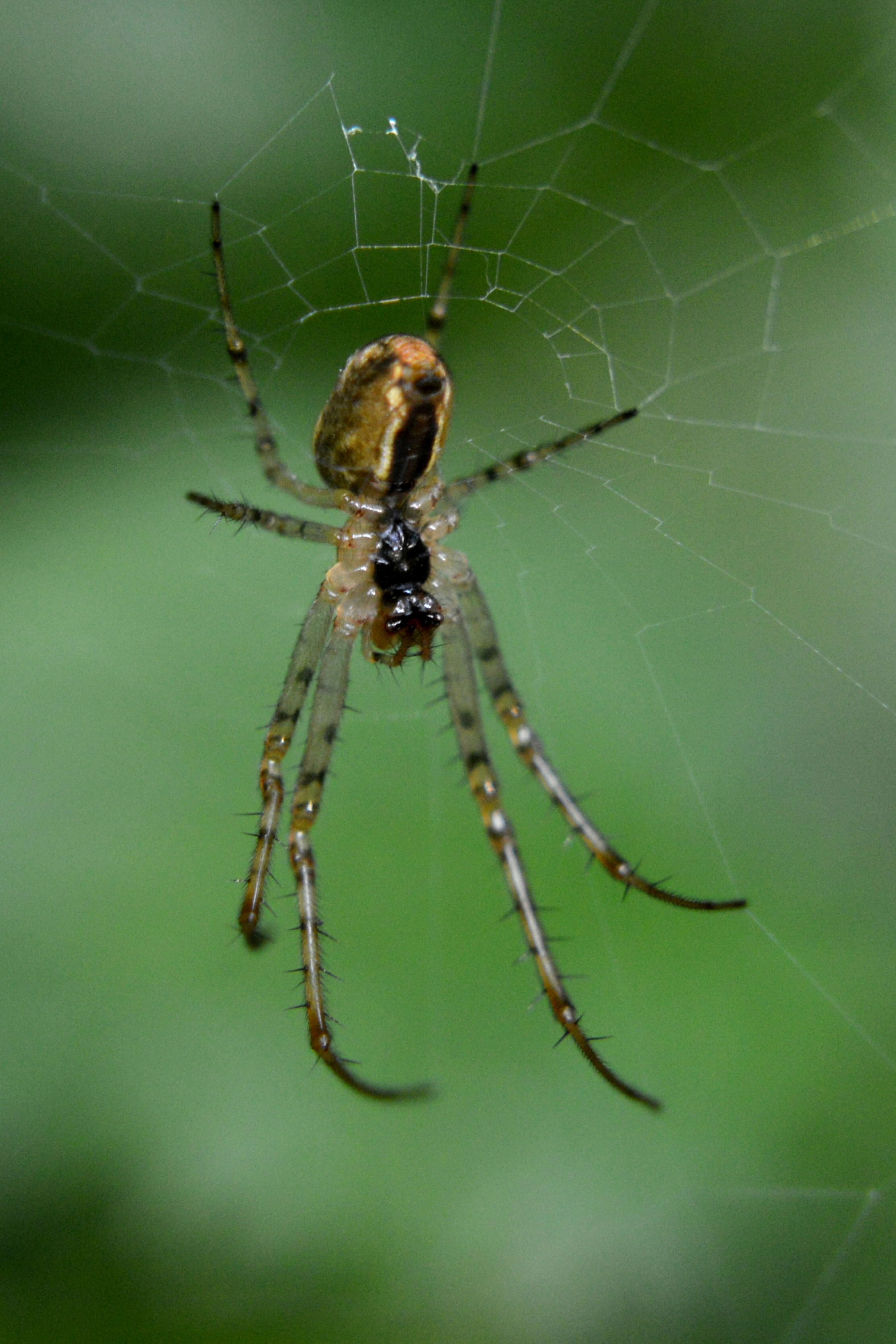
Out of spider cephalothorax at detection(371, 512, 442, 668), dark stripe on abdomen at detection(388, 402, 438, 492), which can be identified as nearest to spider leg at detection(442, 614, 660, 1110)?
spider cephalothorax at detection(371, 512, 442, 668)

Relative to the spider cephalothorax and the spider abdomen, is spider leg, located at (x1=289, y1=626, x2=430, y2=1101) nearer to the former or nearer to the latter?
the spider cephalothorax

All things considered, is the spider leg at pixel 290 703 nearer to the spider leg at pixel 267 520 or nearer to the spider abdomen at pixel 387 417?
the spider leg at pixel 267 520

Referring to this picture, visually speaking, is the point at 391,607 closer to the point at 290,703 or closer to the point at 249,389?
the point at 290,703

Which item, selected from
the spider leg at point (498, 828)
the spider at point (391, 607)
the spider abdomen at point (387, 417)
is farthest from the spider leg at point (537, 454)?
the spider leg at point (498, 828)

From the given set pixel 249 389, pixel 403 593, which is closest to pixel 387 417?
pixel 249 389

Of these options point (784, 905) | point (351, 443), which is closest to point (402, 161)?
point (351, 443)

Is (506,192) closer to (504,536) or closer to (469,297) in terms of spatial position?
(469,297)
